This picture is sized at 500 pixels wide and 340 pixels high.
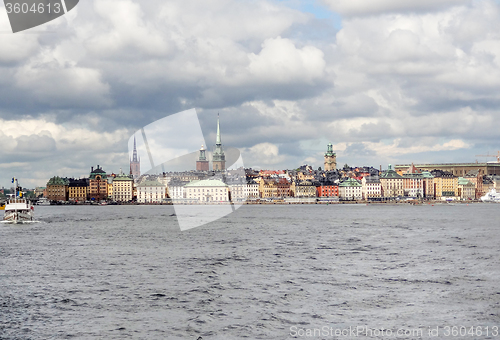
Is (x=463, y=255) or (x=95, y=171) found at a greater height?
(x=95, y=171)

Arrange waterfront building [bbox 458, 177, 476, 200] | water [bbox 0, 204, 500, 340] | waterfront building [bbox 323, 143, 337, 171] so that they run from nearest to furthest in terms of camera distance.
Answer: water [bbox 0, 204, 500, 340], waterfront building [bbox 458, 177, 476, 200], waterfront building [bbox 323, 143, 337, 171]

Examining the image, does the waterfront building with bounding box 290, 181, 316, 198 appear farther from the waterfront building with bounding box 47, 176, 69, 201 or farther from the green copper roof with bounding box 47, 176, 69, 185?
the green copper roof with bounding box 47, 176, 69, 185

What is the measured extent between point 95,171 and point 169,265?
154463 millimetres

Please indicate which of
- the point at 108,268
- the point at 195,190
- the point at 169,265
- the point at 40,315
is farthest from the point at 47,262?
the point at 195,190

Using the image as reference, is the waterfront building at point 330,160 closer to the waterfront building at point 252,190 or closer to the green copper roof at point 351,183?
the green copper roof at point 351,183

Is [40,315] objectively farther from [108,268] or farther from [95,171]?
[95,171]

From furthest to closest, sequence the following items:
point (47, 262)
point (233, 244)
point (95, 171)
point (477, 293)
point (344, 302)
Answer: point (95, 171), point (233, 244), point (47, 262), point (477, 293), point (344, 302)

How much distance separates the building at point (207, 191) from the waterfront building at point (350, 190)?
109 feet

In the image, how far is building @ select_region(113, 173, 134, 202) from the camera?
159 m

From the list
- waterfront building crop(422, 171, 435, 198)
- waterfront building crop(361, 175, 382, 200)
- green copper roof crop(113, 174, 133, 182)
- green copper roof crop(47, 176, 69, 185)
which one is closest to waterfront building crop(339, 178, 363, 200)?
waterfront building crop(361, 175, 382, 200)

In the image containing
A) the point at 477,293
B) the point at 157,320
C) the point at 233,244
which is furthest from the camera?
the point at 233,244

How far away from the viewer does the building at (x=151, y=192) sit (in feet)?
503

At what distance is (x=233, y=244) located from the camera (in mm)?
33812

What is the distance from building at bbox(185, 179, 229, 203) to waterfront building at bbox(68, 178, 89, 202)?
3632 cm
